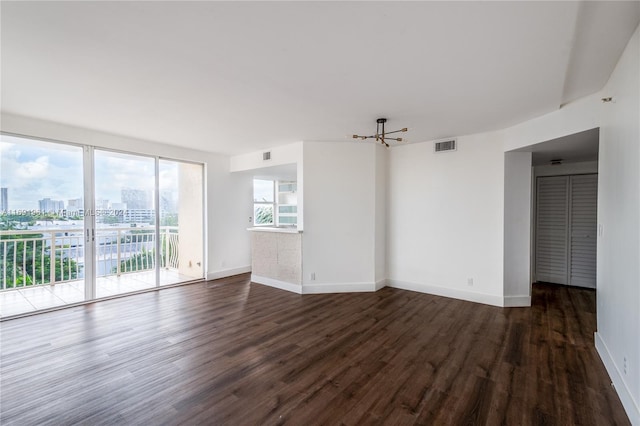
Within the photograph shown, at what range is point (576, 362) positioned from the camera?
8.42 feet

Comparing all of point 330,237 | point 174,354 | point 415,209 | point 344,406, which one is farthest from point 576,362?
point 174,354

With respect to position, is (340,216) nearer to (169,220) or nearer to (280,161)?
(280,161)

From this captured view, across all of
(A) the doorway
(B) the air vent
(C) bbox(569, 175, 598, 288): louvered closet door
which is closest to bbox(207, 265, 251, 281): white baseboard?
(B) the air vent

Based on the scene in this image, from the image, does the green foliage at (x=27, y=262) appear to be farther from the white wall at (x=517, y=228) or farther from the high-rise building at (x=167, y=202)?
the white wall at (x=517, y=228)

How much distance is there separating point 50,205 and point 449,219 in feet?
20.0

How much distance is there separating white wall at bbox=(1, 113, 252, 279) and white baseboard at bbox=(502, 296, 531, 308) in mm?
5054

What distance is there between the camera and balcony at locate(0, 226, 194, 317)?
417 cm

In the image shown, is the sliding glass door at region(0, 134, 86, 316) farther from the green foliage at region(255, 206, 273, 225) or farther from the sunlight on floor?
the green foliage at region(255, 206, 273, 225)

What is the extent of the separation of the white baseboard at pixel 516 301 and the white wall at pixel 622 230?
4.51ft

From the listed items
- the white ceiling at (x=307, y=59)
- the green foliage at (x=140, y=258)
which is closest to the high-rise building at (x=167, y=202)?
the green foliage at (x=140, y=258)

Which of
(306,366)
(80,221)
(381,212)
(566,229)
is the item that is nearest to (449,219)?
(381,212)

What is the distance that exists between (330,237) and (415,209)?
1581 mm

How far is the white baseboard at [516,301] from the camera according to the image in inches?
159

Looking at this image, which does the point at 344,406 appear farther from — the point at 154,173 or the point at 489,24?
the point at 154,173
